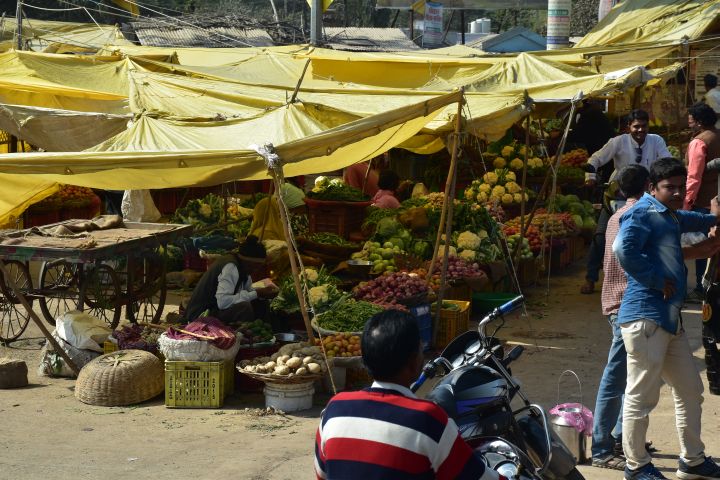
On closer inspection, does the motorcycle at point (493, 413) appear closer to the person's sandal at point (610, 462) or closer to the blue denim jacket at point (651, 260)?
the blue denim jacket at point (651, 260)

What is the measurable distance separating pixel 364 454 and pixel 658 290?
2919 mm

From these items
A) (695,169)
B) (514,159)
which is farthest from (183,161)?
(514,159)

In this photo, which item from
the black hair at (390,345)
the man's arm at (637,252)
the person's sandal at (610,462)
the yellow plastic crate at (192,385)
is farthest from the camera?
the yellow plastic crate at (192,385)

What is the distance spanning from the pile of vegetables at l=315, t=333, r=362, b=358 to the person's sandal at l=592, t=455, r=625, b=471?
7.30 feet

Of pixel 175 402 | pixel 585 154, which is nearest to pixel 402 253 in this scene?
pixel 175 402

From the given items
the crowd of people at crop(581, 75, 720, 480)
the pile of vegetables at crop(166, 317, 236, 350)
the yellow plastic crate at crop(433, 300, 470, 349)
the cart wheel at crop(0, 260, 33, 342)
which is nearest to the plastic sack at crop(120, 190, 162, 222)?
the cart wheel at crop(0, 260, 33, 342)

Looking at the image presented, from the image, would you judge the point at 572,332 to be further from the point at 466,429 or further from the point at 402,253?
the point at 466,429

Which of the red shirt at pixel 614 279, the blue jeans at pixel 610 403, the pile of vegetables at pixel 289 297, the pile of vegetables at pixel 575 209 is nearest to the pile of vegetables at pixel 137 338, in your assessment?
the pile of vegetables at pixel 289 297

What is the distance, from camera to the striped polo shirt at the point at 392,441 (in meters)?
2.73

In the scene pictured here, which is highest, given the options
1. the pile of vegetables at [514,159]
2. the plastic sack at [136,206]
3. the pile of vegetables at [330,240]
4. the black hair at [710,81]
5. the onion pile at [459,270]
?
the black hair at [710,81]

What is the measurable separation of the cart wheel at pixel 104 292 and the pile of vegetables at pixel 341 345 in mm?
2287

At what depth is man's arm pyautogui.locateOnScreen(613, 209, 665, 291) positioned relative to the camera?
5188 millimetres

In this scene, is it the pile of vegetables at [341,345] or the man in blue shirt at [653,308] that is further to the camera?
the pile of vegetables at [341,345]

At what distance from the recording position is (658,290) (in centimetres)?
522
